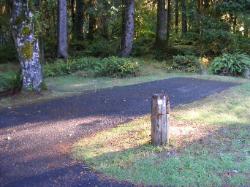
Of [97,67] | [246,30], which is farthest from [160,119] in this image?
[246,30]

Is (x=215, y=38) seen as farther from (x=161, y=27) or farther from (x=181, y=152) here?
(x=181, y=152)

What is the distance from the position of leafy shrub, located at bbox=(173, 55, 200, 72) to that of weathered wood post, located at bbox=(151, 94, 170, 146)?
10877 mm

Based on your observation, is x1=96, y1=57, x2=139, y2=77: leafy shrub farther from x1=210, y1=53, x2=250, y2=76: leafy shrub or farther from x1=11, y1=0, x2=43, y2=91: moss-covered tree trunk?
x1=11, y1=0, x2=43, y2=91: moss-covered tree trunk

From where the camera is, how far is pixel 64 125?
881 cm

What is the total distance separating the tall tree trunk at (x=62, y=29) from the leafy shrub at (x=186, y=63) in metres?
5.18

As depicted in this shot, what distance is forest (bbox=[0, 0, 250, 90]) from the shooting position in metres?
12.0

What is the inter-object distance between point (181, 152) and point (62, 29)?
1346 centimetres

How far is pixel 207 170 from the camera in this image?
19.8 feet

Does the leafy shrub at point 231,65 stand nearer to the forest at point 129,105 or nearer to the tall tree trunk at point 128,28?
the forest at point 129,105

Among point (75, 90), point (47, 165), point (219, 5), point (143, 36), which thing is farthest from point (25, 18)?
point (143, 36)

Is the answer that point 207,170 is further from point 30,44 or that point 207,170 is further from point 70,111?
point 30,44

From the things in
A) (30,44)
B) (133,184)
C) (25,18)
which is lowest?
(133,184)

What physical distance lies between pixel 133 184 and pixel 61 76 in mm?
11544

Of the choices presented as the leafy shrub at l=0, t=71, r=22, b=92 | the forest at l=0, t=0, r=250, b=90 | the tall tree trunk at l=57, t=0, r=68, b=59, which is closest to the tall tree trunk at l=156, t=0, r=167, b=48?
the forest at l=0, t=0, r=250, b=90
